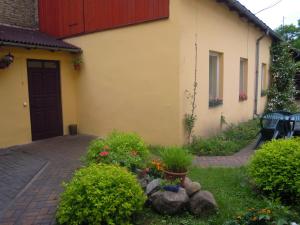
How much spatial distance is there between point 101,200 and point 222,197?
183 centimetres

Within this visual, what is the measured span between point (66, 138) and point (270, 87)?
374 inches

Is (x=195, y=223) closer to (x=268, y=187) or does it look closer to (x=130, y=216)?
(x=130, y=216)

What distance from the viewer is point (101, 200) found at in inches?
127

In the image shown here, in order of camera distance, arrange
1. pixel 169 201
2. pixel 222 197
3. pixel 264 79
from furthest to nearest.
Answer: pixel 264 79 < pixel 222 197 < pixel 169 201

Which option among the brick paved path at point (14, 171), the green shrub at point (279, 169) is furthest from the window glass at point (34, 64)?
the green shrub at point (279, 169)

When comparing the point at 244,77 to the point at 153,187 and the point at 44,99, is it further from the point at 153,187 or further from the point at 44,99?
the point at 153,187

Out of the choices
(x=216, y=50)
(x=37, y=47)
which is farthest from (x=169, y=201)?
(x=37, y=47)

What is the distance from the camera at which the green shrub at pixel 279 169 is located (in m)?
3.86

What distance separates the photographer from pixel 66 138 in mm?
8805

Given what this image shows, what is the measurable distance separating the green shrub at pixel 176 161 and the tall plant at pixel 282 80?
9630 millimetres

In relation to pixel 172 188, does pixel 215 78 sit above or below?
above

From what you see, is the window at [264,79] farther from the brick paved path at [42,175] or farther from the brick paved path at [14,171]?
the brick paved path at [14,171]

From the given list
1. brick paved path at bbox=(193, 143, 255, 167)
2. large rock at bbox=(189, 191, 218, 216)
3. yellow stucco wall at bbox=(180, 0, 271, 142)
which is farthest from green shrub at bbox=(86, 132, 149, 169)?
yellow stucco wall at bbox=(180, 0, 271, 142)

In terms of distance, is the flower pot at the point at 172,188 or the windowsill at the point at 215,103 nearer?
the flower pot at the point at 172,188
